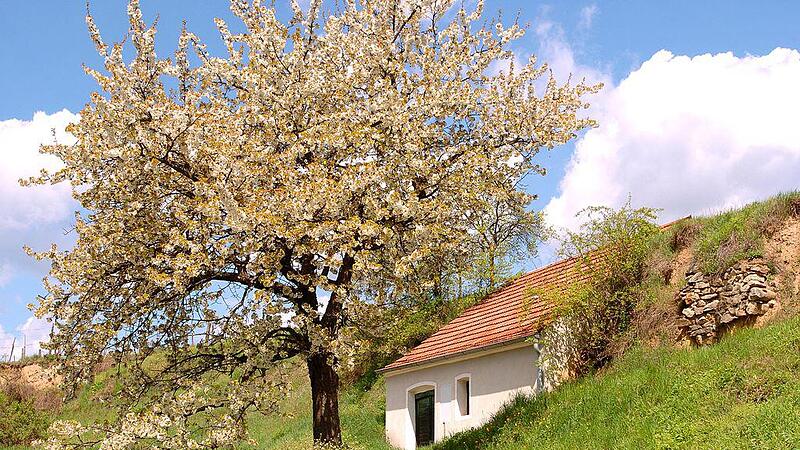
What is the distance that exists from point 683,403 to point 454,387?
10.6m

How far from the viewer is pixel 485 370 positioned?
25266mm

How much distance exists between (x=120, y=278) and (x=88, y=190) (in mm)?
2397

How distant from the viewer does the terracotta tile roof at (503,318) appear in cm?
2377

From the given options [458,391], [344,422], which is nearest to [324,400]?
[458,391]

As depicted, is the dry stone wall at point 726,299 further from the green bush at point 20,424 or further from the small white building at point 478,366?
the green bush at point 20,424

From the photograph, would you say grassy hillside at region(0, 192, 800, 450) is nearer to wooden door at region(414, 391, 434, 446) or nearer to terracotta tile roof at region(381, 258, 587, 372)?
terracotta tile roof at region(381, 258, 587, 372)

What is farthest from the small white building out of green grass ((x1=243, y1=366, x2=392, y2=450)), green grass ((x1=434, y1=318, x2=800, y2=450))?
green grass ((x1=434, y1=318, x2=800, y2=450))

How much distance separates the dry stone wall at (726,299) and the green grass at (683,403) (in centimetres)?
74

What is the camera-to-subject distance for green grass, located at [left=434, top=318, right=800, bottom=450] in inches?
603

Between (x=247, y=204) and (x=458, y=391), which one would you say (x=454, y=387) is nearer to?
(x=458, y=391)

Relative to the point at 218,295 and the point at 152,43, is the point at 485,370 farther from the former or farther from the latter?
the point at 152,43

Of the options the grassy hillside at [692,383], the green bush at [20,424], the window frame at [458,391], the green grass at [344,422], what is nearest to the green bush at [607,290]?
the grassy hillside at [692,383]

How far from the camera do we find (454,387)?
26.7m

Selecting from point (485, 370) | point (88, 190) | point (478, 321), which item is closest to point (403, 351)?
point (478, 321)
